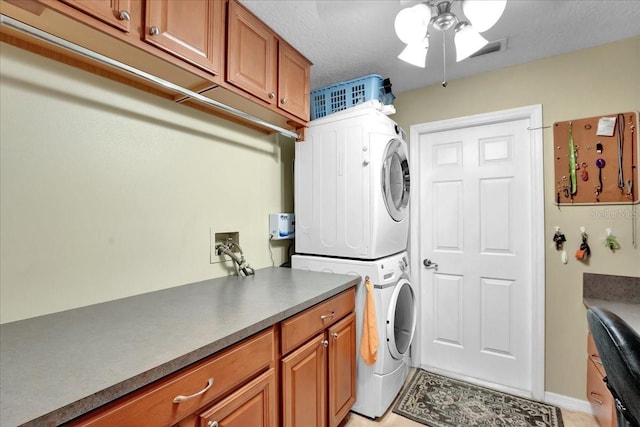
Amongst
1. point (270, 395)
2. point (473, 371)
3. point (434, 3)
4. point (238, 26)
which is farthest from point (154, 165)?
point (473, 371)

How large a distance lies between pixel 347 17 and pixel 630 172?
1998mm

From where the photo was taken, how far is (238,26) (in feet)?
4.87

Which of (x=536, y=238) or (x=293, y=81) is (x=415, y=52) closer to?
(x=293, y=81)

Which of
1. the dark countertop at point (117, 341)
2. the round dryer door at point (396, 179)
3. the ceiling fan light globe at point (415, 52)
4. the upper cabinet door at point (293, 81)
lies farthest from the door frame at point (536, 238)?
the dark countertop at point (117, 341)

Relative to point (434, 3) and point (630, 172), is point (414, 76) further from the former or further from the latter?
point (630, 172)

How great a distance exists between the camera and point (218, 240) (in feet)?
6.01

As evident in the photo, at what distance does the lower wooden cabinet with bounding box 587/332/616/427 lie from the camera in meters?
1.50

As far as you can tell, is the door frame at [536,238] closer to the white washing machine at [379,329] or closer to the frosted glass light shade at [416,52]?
the white washing machine at [379,329]

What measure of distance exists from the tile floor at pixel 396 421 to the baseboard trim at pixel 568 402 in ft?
0.11

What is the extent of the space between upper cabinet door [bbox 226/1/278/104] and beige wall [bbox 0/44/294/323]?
37 centimetres

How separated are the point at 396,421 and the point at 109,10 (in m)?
2.52

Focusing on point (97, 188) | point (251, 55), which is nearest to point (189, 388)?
point (97, 188)

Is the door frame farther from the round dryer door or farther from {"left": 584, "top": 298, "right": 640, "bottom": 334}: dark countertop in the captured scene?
the round dryer door

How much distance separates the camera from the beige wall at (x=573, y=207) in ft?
6.12
